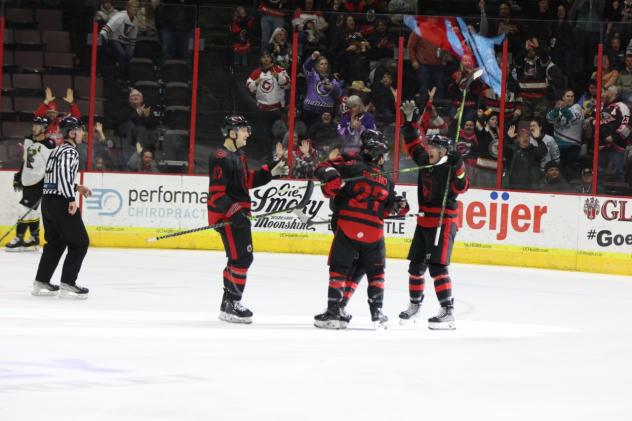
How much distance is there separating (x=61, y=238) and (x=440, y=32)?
629 cm

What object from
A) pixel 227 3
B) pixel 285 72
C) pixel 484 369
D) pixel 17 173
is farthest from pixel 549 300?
pixel 227 3

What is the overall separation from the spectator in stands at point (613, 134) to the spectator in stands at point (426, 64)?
74.1 inches

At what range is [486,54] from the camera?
14.1m

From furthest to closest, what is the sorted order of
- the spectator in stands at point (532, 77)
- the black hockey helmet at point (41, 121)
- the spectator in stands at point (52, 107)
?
1. the spectator in stands at point (52, 107)
2. the spectator in stands at point (532, 77)
3. the black hockey helmet at point (41, 121)

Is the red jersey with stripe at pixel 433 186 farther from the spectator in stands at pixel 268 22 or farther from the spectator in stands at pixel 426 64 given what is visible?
the spectator in stands at pixel 268 22

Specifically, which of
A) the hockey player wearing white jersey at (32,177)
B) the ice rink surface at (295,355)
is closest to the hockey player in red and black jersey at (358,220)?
the ice rink surface at (295,355)

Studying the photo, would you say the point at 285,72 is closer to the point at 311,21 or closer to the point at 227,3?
the point at 311,21

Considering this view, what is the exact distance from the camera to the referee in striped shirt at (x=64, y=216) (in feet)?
30.7

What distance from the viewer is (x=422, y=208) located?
872 centimetres

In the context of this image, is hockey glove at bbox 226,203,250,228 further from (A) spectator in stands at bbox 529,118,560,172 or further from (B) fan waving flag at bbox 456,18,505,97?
(B) fan waving flag at bbox 456,18,505,97

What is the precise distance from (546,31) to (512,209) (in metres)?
A: 2.10

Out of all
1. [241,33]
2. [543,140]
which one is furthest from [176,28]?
[543,140]

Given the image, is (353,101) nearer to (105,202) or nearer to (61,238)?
(105,202)

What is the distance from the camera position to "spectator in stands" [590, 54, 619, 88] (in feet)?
44.5
